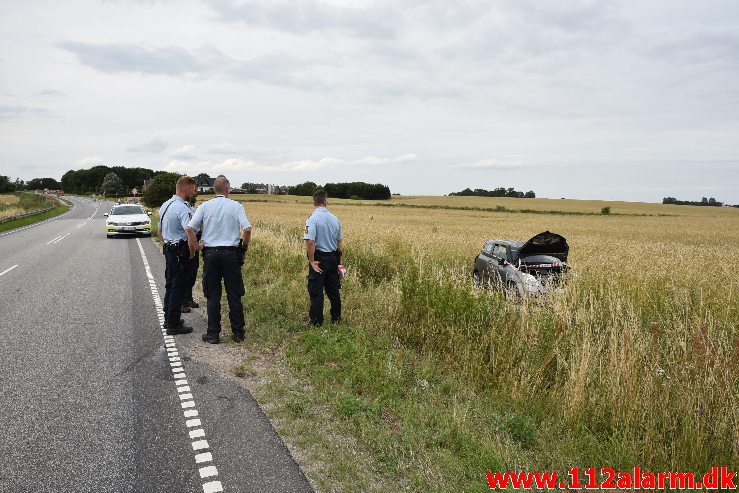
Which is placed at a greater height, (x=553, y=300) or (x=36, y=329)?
(x=553, y=300)

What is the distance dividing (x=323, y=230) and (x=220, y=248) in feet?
4.79

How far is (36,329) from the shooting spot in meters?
6.89

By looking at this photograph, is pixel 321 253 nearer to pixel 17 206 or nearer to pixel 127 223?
pixel 127 223

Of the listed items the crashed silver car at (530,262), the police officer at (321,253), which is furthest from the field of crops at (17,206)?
the crashed silver car at (530,262)

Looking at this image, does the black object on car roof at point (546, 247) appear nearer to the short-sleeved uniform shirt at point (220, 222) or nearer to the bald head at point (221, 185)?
the short-sleeved uniform shirt at point (220, 222)

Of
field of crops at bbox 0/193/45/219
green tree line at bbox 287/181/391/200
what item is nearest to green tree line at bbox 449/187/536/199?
green tree line at bbox 287/181/391/200

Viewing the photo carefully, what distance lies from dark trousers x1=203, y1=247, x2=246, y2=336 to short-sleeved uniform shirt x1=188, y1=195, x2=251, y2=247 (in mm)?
127

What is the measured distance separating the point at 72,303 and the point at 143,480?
6.59 meters

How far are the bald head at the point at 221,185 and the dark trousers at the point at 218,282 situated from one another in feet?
2.74

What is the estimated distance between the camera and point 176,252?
7098 mm

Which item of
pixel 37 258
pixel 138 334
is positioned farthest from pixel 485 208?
pixel 138 334

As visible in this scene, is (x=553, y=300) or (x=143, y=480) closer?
(x=143, y=480)

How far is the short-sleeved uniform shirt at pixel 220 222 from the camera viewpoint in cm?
636

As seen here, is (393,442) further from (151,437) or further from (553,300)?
(553,300)
